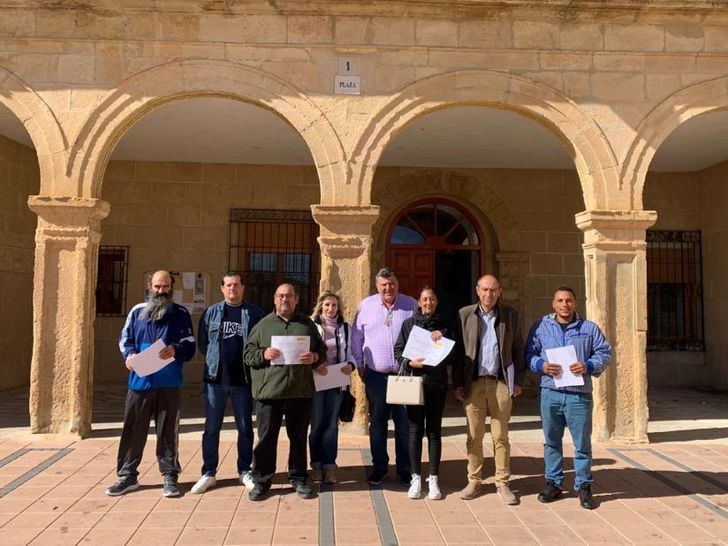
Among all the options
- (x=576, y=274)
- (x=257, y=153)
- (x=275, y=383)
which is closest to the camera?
(x=275, y=383)

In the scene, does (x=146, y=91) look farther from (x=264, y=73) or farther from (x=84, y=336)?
(x=84, y=336)

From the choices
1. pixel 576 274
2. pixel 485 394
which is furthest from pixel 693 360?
pixel 485 394

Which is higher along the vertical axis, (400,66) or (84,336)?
(400,66)

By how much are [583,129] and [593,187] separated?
0.60 metres

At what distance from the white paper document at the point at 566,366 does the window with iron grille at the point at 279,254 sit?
5.89 meters

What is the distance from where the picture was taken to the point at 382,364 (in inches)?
172

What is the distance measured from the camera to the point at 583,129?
596cm

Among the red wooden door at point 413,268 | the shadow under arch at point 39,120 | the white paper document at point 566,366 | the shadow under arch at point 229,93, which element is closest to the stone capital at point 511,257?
the red wooden door at point 413,268

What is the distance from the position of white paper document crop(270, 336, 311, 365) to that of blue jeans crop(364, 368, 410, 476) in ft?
2.21

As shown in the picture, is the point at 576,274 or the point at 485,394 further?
the point at 576,274

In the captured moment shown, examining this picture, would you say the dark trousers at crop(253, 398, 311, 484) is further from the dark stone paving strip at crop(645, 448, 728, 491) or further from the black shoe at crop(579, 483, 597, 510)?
the dark stone paving strip at crop(645, 448, 728, 491)

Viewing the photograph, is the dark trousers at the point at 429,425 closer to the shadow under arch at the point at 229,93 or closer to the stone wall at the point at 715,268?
the shadow under arch at the point at 229,93

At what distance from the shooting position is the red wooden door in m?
9.68

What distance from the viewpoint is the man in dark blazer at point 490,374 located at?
4105 mm
